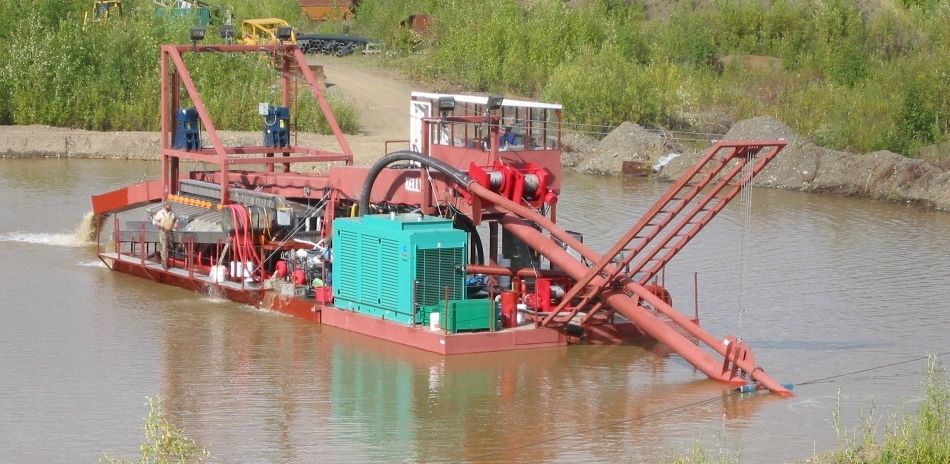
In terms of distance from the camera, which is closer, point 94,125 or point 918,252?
point 918,252

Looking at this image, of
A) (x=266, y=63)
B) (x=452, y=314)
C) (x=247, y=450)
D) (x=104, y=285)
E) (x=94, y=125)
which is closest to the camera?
(x=247, y=450)

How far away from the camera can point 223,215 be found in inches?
1040

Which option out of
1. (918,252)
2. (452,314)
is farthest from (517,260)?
(918,252)

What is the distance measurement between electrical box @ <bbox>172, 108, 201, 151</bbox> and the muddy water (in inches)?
106

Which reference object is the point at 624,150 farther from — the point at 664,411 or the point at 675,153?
the point at 664,411

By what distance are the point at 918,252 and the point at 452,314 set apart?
1339 centimetres

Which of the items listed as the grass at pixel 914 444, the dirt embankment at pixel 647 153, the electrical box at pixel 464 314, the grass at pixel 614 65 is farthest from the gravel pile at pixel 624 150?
the grass at pixel 914 444

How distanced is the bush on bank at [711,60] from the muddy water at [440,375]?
1598 cm

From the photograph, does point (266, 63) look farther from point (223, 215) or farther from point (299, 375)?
point (299, 375)

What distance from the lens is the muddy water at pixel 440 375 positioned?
61.3 ft

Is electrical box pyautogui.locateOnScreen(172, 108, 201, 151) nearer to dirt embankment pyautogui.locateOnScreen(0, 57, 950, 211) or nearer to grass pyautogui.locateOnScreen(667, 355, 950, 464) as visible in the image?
dirt embankment pyautogui.locateOnScreen(0, 57, 950, 211)

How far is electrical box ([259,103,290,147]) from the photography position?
2992cm

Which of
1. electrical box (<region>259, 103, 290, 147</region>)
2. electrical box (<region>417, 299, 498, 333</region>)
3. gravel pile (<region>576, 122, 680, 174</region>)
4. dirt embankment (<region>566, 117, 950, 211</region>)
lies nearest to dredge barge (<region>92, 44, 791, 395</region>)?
electrical box (<region>417, 299, 498, 333</region>)

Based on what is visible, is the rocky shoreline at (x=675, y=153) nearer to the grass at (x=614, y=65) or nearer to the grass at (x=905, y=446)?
Answer: the grass at (x=614, y=65)
